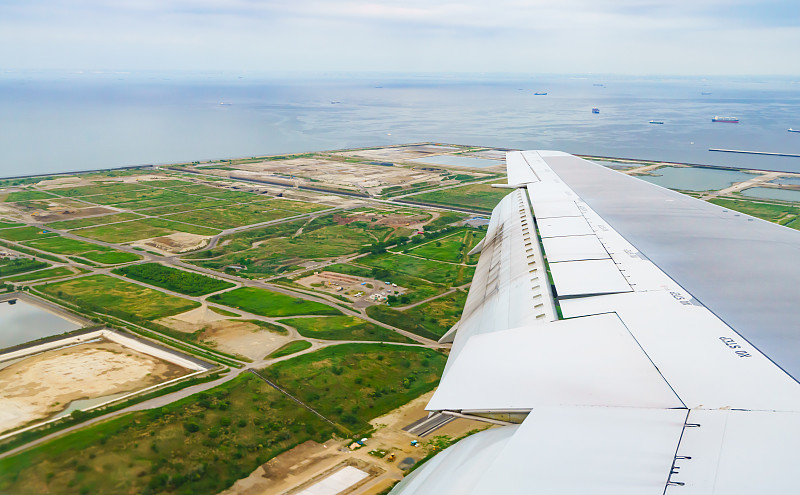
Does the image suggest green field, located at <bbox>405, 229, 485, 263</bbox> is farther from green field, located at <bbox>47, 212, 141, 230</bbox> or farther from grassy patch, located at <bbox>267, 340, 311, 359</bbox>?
green field, located at <bbox>47, 212, 141, 230</bbox>

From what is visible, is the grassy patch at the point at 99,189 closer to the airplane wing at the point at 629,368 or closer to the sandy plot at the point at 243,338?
the sandy plot at the point at 243,338

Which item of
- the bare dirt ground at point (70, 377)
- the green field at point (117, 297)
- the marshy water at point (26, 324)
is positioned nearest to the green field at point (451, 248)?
the green field at point (117, 297)

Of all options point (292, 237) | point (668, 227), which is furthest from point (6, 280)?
point (668, 227)

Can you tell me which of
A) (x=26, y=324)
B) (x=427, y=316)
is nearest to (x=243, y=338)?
(x=427, y=316)

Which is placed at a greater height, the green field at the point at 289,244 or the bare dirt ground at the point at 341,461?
the green field at the point at 289,244

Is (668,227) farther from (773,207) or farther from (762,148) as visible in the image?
(762,148)

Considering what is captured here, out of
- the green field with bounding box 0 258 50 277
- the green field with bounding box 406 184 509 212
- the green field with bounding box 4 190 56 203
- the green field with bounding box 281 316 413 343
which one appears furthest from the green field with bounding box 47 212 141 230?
the green field with bounding box 281 316 413 343

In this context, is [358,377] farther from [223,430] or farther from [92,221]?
[92,221]
